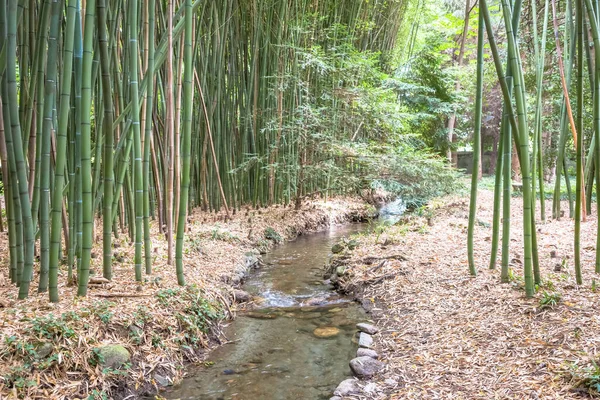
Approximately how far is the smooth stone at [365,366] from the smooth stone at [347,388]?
8cm

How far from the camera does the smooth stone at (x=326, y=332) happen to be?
253cm

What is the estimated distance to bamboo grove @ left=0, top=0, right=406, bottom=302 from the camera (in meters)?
1.95

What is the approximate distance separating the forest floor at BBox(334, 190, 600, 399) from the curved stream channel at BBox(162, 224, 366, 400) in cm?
21

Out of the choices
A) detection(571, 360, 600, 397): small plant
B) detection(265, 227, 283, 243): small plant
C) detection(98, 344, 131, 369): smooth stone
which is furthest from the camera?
detection(265, 227, 283, 243): small plant

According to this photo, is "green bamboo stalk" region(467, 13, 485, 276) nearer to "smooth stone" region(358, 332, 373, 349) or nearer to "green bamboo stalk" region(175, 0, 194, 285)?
"smooth stone" region(358, 332, 373, 349)

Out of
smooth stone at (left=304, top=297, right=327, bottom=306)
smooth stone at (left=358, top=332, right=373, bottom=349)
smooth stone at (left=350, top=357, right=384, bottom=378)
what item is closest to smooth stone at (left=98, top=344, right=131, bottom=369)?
smooth stone at (left=350, top=357, right=384, bottom=378)

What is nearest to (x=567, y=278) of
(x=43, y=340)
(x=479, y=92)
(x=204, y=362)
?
(x=479, y=92)

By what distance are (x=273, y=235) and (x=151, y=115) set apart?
2760 millimetres

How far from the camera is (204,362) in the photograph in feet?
7.13

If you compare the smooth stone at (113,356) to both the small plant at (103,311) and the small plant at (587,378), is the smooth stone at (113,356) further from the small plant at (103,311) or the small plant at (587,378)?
the small plant at (587,378)

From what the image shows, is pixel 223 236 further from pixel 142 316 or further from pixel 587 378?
pixel 587 378

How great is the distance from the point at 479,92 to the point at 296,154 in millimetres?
3873

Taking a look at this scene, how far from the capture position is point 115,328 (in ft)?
6.33

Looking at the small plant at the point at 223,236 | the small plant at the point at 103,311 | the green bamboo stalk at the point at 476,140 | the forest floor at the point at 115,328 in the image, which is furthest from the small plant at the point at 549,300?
the small plant at the point at 223,236
